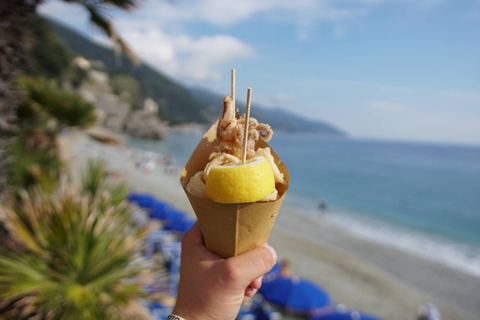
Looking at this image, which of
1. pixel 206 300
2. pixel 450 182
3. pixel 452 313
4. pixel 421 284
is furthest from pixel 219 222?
pixel 450 182

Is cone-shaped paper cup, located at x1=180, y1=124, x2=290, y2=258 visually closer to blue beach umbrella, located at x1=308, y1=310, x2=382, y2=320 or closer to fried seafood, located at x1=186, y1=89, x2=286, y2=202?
fried seafood, located at x1=186, y1=89, x2=286, y2=202

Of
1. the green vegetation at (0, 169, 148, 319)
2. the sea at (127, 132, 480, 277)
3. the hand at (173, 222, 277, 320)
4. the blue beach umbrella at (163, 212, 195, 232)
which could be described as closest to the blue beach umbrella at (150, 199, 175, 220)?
the blue beach umbrella at (163, 212, 195, 232)

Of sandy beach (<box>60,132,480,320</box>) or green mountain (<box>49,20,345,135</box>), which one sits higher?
green mountain (<box>49,20,345,135</box>)

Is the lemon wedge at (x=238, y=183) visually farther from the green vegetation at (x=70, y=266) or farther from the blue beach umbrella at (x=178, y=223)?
the blue beach umbrella at (x=178, y=223)

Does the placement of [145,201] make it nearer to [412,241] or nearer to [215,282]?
[215,282]

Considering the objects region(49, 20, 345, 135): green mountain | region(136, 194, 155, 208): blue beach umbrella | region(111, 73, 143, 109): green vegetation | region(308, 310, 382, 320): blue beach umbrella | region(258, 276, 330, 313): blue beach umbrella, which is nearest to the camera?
region(308, 310, 382, 320): blue beach umbrella

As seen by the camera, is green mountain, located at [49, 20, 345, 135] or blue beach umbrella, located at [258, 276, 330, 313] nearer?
blue beach umbrella, located at [258, 276, 330, 313]

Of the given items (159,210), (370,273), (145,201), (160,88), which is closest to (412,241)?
(370,273)

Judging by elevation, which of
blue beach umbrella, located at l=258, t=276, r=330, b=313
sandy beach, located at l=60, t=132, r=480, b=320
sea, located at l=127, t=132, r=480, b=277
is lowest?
sea, located at l=127, t=132, r=480, b=277
